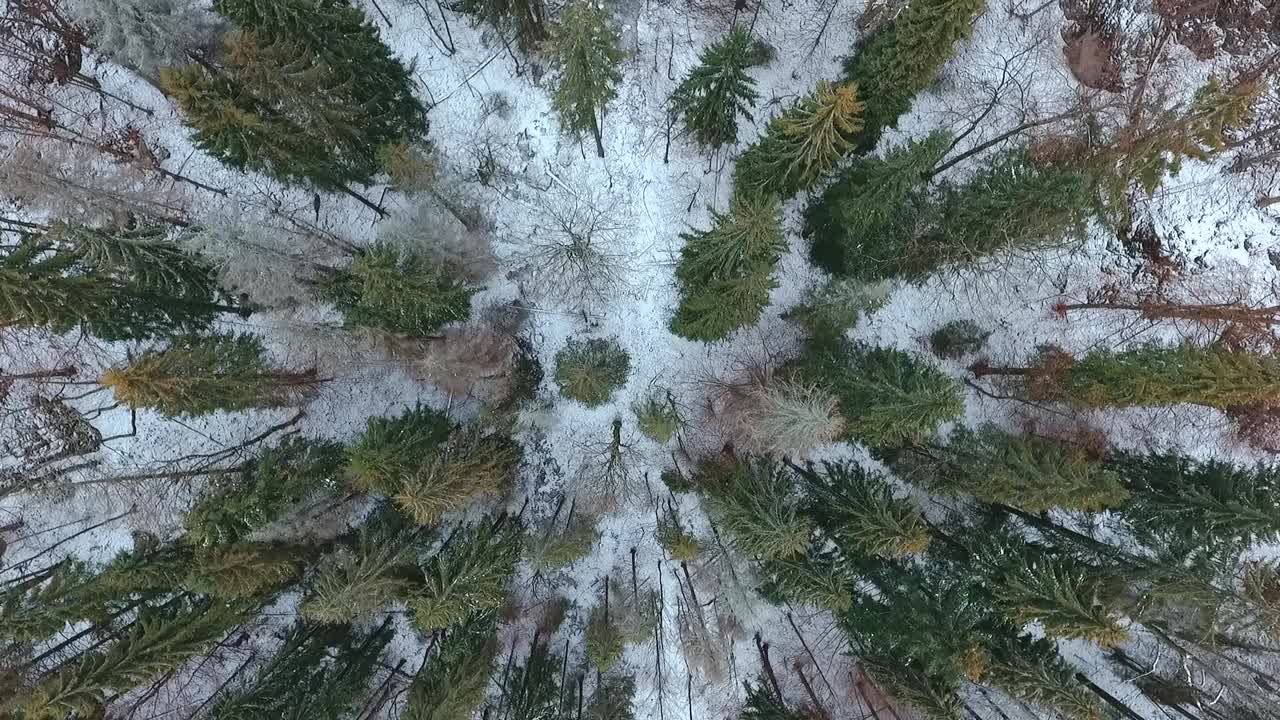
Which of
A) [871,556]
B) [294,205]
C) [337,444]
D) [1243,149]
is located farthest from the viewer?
[1243,149]

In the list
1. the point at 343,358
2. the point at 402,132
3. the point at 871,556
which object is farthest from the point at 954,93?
the point at 343,358

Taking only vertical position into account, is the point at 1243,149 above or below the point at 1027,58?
below

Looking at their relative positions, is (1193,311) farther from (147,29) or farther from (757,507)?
(147,29)

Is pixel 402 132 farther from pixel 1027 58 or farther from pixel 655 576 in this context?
pixel 1027 58

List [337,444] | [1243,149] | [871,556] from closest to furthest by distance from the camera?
[871,556] < [337,444] < [1243,149]

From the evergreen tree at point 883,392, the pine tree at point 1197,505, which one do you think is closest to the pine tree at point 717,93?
the evergreen tree at point 883,392

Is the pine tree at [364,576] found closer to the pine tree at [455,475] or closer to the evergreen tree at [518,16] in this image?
the pine tree at [455,475]

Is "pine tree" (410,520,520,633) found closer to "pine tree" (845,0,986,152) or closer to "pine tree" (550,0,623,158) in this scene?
"pine tree" (550,0,623,158)
